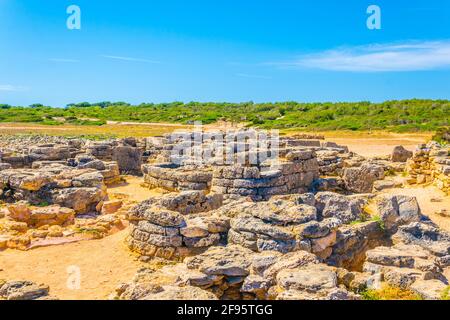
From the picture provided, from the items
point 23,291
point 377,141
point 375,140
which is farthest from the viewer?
point 375,140

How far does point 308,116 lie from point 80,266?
4406 cm

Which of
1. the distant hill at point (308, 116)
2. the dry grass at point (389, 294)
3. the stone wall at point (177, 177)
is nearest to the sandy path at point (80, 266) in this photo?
the dry grass at point (389, 294)

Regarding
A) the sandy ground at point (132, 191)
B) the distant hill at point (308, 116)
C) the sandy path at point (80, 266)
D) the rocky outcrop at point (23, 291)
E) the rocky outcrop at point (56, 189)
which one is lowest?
the sandy path at point (80, 266)

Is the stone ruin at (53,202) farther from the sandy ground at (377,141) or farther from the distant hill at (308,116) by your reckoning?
the distant hill at (308,116)

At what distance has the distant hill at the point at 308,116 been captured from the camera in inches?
1757

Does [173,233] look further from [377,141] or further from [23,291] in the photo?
[377,141]

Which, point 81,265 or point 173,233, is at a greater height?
point 173,233

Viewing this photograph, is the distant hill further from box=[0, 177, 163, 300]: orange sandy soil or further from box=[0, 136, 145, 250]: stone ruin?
box=[0, 177, 163, 300]: orange sandy soil

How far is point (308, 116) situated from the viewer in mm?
50938

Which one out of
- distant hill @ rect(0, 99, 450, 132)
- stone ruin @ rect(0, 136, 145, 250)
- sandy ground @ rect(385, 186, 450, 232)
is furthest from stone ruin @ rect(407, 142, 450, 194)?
distant hill @ rect(0, 99, 450, 132)

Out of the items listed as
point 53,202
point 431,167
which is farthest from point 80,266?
point 431,167

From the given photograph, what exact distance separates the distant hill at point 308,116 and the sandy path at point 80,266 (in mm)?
33523
